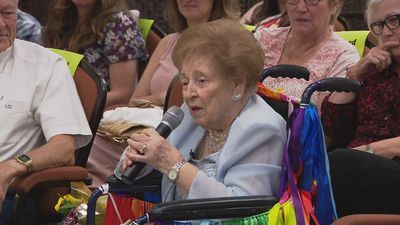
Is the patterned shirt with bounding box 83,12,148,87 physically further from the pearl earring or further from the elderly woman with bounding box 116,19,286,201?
the pearl earring

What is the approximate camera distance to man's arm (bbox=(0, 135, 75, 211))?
9.25ft

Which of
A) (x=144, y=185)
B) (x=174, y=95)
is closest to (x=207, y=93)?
(x=144, y=185)

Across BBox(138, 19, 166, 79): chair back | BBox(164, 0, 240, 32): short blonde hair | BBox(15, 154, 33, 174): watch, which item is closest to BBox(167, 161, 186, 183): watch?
BBox(15, 154, 33, 174): watch

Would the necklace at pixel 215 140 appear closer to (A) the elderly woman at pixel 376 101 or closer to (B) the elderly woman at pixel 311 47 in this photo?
(A) the elderly woman at pixel 376 101

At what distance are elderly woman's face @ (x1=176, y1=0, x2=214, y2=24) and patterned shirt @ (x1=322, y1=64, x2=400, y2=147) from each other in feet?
4.14

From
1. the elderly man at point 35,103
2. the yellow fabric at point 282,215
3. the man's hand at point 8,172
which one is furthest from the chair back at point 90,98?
the yellow fabric at point 282,215

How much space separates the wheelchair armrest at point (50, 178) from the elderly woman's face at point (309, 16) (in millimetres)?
1012

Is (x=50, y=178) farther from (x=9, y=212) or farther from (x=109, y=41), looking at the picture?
(x=109, y=41)

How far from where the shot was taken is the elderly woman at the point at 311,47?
125 inches

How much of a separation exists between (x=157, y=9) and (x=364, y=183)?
13.4 feet

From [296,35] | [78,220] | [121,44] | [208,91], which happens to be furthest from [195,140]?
[121,44]

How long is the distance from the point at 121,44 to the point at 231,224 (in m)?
2.27

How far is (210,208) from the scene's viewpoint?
2.11 metres

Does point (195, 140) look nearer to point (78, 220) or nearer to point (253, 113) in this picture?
point (253, 113)
